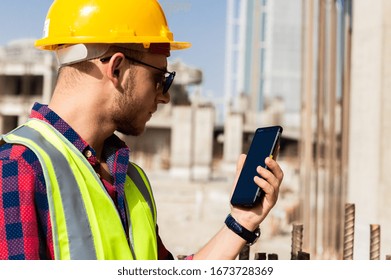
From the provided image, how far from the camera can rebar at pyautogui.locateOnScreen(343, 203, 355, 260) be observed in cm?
227

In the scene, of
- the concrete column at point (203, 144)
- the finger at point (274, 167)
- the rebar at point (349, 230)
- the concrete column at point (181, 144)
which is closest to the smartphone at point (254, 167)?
the finger at point (274, 167)

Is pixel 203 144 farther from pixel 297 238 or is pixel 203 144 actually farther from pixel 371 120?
pixel 297 238

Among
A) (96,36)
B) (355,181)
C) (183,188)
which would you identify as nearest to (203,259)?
(96,36)

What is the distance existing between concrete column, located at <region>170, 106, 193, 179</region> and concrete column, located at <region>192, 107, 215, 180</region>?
1.11ft

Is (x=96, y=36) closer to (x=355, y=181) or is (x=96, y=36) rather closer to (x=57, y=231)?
(x=57, y=231)

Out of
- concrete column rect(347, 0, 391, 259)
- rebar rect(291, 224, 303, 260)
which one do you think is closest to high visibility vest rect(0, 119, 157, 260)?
rebar rect(291, 224, 303, 260)

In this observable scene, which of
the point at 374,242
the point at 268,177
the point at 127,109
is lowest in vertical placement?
the point at 374,242

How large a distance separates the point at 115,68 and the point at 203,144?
23.6 meters

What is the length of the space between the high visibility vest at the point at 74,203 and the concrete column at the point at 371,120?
3.54 m

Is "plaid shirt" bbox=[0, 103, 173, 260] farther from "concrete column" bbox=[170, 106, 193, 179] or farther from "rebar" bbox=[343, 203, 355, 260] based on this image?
"concrete column" bbox=[170, 106, 193, 179]

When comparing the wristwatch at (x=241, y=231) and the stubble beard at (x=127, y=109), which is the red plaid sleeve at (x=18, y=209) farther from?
the wristwatch at (x=241, y=231)

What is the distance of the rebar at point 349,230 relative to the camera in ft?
7.43

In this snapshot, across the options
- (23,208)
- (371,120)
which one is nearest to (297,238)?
(23,208)

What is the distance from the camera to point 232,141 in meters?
27.1
